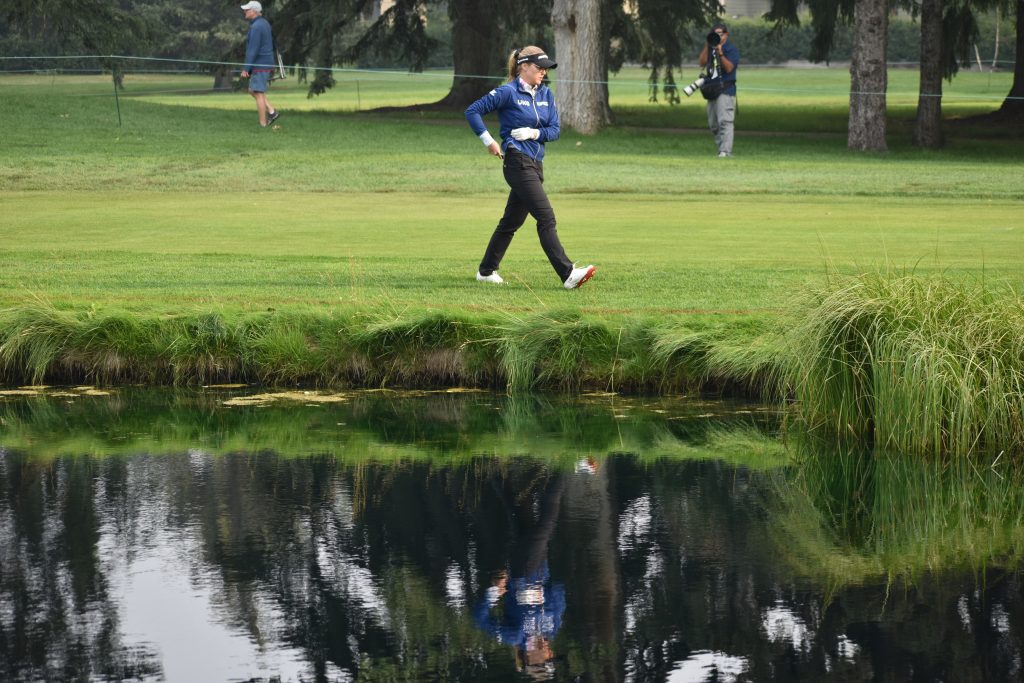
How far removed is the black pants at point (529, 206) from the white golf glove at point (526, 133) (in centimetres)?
16

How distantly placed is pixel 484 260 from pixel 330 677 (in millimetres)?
7852

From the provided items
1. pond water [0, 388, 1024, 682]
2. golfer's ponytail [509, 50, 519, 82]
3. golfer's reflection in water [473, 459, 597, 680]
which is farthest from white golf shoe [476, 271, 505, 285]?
golfer's reflection in water [473, 459, 597, 680]

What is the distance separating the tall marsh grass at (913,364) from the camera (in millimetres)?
9320

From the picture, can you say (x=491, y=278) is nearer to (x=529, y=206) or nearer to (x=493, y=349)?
(x=529, y=206)

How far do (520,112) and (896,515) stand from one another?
210 inches

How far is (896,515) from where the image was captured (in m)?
8.33

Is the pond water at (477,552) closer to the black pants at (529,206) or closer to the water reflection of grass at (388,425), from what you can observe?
the water reflection of grass at (388,425)

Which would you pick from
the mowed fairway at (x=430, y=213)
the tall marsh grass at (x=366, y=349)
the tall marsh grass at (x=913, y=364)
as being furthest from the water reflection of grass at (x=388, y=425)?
the mowed fairway at (x=430, y=213)

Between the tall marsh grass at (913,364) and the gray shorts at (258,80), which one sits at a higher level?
the gray shorts at (258,80)

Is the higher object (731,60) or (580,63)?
(731,60)

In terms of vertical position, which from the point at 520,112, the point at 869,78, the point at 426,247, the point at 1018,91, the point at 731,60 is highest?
the point at 520,112

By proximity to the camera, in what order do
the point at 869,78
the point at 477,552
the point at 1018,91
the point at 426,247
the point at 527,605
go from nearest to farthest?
1. the point at 527,605
2. the point at 477,552
3. the point at 426,247
4. the point at 869,78
5. the point at 1018,91

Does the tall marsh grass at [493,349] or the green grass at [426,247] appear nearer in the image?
the tall marsh grass at [493,349]

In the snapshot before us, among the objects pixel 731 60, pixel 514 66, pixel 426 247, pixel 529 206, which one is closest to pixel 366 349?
pixel 529 206
